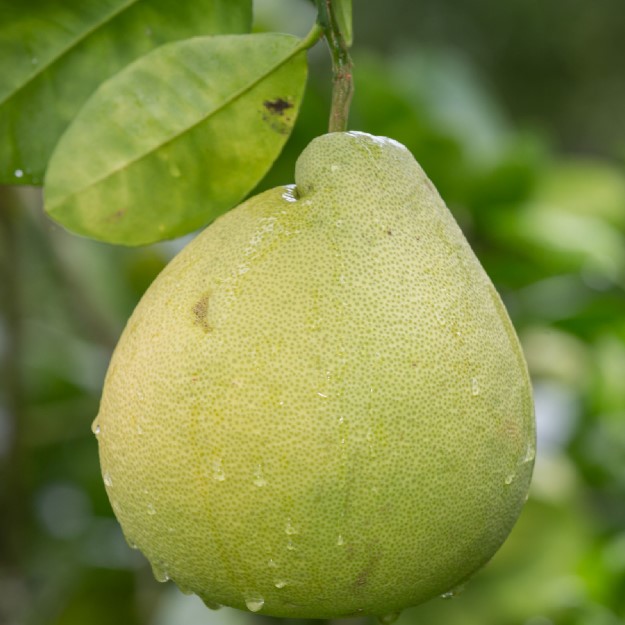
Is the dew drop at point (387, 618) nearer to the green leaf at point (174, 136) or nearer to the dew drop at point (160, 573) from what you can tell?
the dew drop at point (160, 573)

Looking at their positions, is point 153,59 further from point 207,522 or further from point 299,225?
point 207,522

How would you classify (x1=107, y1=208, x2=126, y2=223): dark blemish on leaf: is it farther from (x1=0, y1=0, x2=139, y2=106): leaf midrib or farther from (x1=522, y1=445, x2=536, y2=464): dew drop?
(x1=522, y1=445, x2=536, y2=464): dew drop

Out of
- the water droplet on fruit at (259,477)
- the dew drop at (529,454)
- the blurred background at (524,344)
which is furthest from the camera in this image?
the blurred background at (524,344)

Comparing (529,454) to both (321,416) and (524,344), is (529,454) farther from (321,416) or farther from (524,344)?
(524,344)

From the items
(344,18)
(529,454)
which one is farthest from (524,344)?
(344,18)

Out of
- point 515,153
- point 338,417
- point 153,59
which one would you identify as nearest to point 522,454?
point 338,417

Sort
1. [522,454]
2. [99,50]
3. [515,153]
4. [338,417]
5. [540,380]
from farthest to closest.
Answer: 1. [540,380]
2. [515,153]
3. [99,50]
4. [522,454]
5. [338,417]

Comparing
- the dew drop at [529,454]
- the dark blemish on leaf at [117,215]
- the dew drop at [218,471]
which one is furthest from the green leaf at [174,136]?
the dew drop at [529,454]
